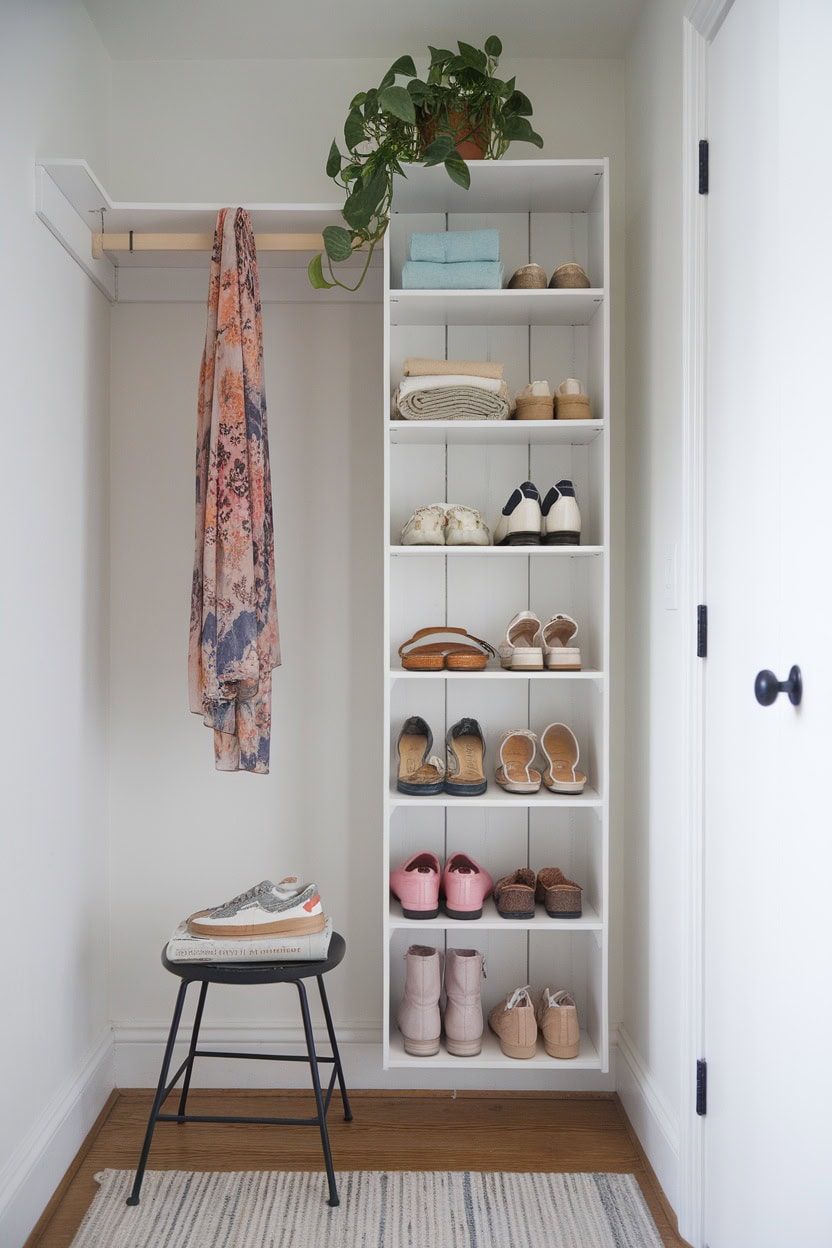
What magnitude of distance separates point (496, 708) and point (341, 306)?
3.57ft

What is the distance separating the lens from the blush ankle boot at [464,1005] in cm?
211

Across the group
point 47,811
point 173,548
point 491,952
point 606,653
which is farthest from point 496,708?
point 47,811

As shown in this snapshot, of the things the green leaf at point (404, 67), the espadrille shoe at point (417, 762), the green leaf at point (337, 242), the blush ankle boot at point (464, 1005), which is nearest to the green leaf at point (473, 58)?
the green leaf at point (404, 67)

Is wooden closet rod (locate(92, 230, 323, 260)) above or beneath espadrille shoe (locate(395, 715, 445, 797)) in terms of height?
above

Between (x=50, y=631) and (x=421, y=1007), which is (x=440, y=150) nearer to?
(x=50, y=631)

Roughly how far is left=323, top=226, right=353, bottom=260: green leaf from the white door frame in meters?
0.70

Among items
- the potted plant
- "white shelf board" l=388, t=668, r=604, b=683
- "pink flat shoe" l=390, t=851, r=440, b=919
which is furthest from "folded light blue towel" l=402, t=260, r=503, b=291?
"pink flat shoe" l=390, t=851, r=440, b=919

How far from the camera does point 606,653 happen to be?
2.05m

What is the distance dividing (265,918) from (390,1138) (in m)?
0.62

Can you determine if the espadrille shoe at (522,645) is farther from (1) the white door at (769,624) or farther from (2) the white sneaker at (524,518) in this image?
(1) the white door at (769,624)

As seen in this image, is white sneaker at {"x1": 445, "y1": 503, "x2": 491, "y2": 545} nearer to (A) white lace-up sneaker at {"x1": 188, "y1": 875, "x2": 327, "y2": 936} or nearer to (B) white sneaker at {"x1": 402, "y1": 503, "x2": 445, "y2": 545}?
(B) white sneaker at {"x1": 402, "y1": 503, "x2": 445, "y2": 545}

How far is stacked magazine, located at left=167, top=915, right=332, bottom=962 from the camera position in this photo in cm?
189

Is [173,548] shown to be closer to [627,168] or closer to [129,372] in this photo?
[129,372]

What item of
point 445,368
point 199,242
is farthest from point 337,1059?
point 199,242
